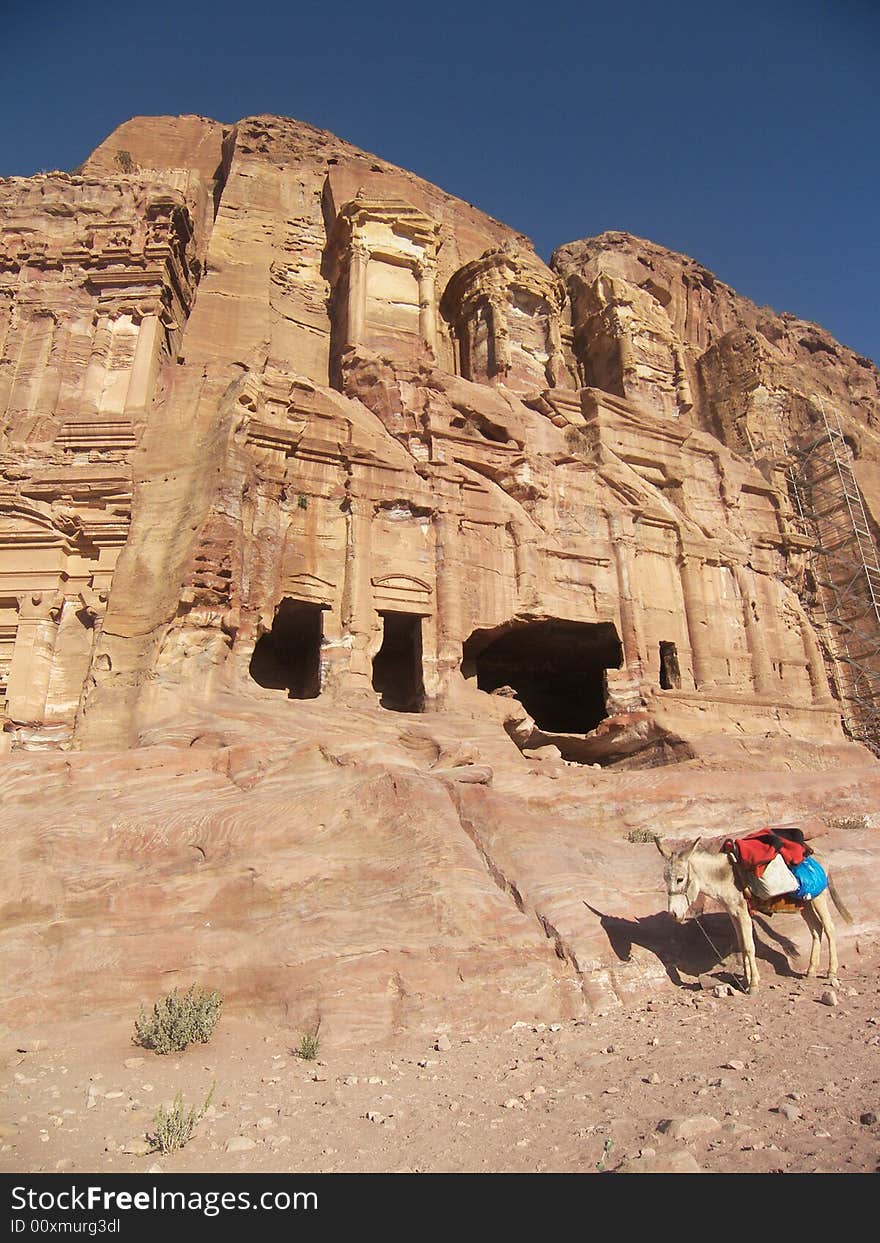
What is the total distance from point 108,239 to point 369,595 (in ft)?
56.2

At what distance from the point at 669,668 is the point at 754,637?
3.59 meters

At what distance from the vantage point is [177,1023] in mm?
6746

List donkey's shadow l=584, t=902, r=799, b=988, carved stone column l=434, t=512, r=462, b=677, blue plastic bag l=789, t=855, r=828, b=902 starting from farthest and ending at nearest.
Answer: carved stone column l=434, t=512, r=462, b=677, donkey's shadow l=584, t=902, r=799, b=988, blue plastic bag l=789, t=855, r=828, b=902

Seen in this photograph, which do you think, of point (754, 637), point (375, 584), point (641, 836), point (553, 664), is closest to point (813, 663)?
point (754, 637)

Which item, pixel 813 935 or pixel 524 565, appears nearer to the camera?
pixel 813 935

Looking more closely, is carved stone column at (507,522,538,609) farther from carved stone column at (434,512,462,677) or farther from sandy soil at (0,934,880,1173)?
sandy soil at (0,934,880,1173)

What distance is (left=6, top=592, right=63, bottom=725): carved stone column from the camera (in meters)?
18.1

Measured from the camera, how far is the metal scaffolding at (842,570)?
1169 inches

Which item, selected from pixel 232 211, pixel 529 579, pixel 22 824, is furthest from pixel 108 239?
pixel 22 824

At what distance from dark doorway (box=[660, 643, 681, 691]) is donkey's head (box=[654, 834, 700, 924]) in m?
15.7

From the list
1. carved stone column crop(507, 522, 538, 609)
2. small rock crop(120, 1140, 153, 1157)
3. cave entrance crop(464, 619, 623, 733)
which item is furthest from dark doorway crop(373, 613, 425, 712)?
small rock crop(120, 1140, 153, 1157)

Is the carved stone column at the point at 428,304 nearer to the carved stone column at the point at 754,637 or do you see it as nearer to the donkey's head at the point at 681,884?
the carved stone column at the point at 754,637

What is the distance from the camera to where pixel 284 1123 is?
17.0 feet

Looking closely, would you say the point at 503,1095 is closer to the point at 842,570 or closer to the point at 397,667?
the point at 397,667
